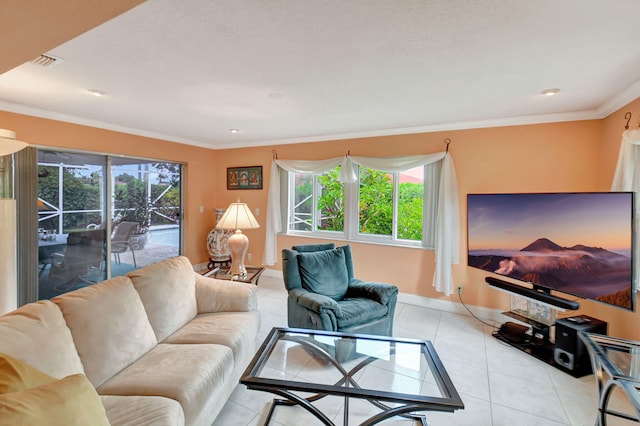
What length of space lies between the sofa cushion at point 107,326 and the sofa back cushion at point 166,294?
93 millimetres

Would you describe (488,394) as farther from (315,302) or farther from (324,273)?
(324,273)

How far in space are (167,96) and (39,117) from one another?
1.84m

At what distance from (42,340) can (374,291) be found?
236 centimetres

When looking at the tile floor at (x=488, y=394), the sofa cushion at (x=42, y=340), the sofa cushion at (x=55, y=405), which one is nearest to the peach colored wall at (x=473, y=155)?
the tile floor at (x=488, y=394)

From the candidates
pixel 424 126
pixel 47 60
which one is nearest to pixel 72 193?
pixel 47 60

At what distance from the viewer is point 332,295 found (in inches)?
113

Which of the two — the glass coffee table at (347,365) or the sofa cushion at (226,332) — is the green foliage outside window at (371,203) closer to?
the glass coffee table at (347,365)

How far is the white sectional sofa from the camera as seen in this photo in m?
1.31

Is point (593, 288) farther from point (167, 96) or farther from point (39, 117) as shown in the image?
point (39, 117)

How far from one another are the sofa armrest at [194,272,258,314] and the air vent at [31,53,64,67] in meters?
1.94

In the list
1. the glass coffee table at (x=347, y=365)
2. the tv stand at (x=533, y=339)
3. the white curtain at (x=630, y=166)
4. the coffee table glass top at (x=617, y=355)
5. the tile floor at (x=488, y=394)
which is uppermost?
the white curtain at (x=630, y=166)

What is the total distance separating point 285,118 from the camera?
11.2 feet

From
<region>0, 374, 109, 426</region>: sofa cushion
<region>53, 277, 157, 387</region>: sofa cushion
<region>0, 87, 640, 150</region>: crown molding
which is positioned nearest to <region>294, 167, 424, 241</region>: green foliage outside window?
<region>0, 87, 640, 150</region>: crown molding

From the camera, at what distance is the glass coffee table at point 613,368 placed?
1480 mm
